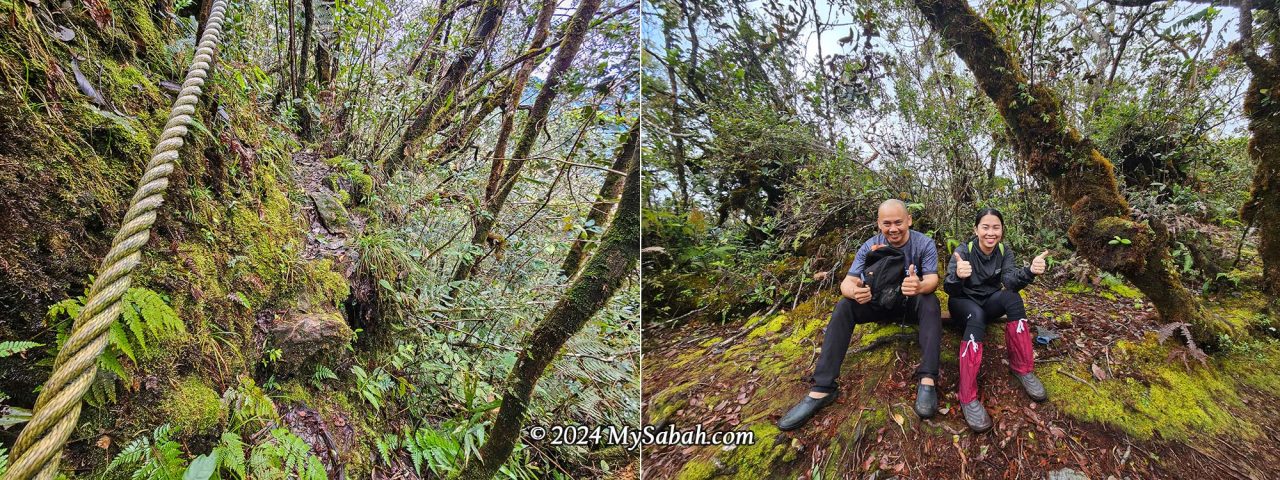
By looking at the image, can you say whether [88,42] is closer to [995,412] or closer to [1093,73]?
[995,412]

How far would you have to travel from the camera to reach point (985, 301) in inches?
73.4

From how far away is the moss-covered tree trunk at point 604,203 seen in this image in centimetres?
208

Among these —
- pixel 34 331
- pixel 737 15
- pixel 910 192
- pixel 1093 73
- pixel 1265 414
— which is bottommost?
pixel 1265 414

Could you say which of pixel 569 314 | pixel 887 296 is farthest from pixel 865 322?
pixel 569 314

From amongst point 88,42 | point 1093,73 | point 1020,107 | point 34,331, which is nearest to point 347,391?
point 34,331

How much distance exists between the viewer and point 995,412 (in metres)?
1.61

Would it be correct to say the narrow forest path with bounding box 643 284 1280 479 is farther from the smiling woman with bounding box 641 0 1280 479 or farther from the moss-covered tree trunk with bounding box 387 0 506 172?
the moss-covered tree trunk with bounding box 387 0 506 172

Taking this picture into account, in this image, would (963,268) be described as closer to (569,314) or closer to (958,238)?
(958,238)

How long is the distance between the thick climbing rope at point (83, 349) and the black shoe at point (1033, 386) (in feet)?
7.72

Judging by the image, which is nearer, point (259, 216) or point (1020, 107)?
point (259, 216)

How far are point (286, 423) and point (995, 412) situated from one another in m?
2.41

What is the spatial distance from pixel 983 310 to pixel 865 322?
43 centimetres

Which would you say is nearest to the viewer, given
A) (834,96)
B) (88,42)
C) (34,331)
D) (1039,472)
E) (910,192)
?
(34,331)

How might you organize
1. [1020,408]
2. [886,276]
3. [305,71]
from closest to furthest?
[1020,408] → [886,276] → [305,71]
